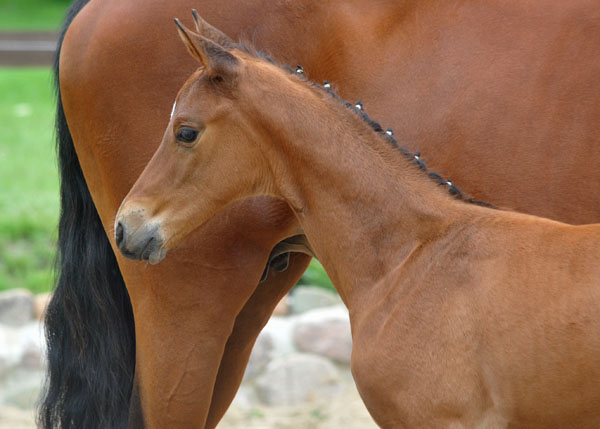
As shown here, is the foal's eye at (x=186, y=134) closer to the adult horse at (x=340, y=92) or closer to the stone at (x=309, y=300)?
the adult horse at (x=340, y=92)

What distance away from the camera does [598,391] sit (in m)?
2.11

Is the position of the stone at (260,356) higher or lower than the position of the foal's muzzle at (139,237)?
lower

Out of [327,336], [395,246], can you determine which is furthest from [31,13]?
[395,246]

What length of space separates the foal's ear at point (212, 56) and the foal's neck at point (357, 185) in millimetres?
174

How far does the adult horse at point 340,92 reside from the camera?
2676mm

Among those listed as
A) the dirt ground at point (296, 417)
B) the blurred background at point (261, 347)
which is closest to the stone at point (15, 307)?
the blurred background at point (261, 347)

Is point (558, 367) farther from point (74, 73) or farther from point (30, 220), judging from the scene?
point (30, 220)

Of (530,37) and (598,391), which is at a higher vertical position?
(530,37)

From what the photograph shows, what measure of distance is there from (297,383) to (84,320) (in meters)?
2.10

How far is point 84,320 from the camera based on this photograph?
3.23 m

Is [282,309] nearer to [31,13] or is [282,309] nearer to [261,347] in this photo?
[261,347]

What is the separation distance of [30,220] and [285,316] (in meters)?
1.86

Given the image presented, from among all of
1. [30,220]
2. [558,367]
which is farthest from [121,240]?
[30,220]

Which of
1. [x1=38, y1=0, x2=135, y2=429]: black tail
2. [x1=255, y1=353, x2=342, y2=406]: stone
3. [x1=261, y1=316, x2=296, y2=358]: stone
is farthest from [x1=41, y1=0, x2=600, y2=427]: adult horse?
[x1=261, y1=316, x2=296, y2=358]: stone
